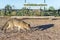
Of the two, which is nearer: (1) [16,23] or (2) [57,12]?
(1) [16,23]

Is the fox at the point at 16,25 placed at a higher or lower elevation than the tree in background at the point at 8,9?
higher

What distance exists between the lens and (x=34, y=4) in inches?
935

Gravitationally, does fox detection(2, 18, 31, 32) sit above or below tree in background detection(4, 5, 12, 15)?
above

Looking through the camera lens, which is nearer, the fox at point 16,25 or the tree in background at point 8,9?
the fox at point 16,25

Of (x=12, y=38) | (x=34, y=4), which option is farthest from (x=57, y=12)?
(x=12, y=38)

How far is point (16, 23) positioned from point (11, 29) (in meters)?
0.38

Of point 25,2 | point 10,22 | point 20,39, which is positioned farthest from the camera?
point 25,2

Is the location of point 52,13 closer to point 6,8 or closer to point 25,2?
point 25,2

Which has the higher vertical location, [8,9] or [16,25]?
[16,25]

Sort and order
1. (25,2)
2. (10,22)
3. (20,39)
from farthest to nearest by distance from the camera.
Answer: (25,2), (10,22), (20,39)

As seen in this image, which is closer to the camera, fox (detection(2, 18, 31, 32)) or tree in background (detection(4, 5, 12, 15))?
fox (detection(2, 18, 31, 32))

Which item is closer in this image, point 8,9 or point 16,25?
point 16,25

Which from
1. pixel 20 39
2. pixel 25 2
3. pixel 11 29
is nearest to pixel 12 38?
pixel 20 39

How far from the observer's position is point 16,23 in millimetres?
11555
